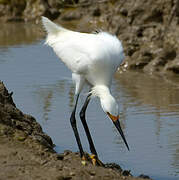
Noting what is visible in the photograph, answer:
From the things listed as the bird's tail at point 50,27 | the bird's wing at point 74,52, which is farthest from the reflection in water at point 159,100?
the bird's tail at point 50,27

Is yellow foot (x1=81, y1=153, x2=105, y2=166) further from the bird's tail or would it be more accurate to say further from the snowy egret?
the bird's tail

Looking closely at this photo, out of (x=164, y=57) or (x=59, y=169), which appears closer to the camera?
(x=59, y=169)

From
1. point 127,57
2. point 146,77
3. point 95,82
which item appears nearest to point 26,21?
point 127,57

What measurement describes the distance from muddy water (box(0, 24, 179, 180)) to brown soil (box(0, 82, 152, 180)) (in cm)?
76

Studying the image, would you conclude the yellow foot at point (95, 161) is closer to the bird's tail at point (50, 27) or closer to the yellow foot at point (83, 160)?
the yellow foot at point (83, 160)

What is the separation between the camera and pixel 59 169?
216 inches

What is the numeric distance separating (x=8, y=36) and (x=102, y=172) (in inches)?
582

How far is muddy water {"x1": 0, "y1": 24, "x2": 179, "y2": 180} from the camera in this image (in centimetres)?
725

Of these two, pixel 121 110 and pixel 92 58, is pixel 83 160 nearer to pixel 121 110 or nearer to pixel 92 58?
pixel 92 58

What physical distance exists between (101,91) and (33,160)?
4.83ft

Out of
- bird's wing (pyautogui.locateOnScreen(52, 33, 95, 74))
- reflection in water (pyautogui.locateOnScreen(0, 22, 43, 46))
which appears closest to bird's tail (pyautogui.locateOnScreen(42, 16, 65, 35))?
bird's wing (pyautogui.locateOnScreen(52, 33, 95, 74))

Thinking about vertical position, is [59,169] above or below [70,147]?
above

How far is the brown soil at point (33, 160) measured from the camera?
5383 millimetres

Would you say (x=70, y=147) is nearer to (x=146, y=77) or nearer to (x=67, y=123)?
(x=67, y=123)
